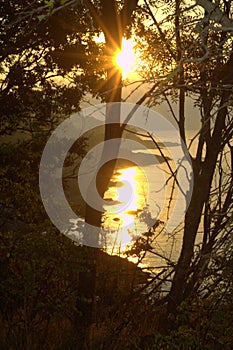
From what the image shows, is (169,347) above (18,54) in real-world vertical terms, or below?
below

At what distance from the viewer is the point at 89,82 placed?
1368 centimetres

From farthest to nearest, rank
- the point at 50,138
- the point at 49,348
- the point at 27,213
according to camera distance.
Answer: the point at 50,138, the point at 27,213, the point at 49,348

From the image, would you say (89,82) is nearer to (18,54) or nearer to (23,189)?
(18,54)

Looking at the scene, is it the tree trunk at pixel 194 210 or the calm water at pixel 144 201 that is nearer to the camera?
the tree trunk at pixel 194 210

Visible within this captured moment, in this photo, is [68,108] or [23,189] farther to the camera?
[68,108]

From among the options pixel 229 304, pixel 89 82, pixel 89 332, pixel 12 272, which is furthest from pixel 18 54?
pixel 229 304

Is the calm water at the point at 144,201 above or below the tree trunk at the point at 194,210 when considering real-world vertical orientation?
above


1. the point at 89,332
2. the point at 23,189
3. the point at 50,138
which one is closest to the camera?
the point at 89,332

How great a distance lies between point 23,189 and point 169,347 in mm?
4353

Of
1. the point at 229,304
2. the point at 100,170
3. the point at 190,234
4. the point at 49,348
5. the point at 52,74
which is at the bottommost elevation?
the point at 49,348

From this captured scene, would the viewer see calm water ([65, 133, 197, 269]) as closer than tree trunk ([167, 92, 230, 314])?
No

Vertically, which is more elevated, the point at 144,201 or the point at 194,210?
the point at 144,201

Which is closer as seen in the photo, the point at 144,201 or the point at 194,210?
the point at 194,210

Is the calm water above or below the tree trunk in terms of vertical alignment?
above
